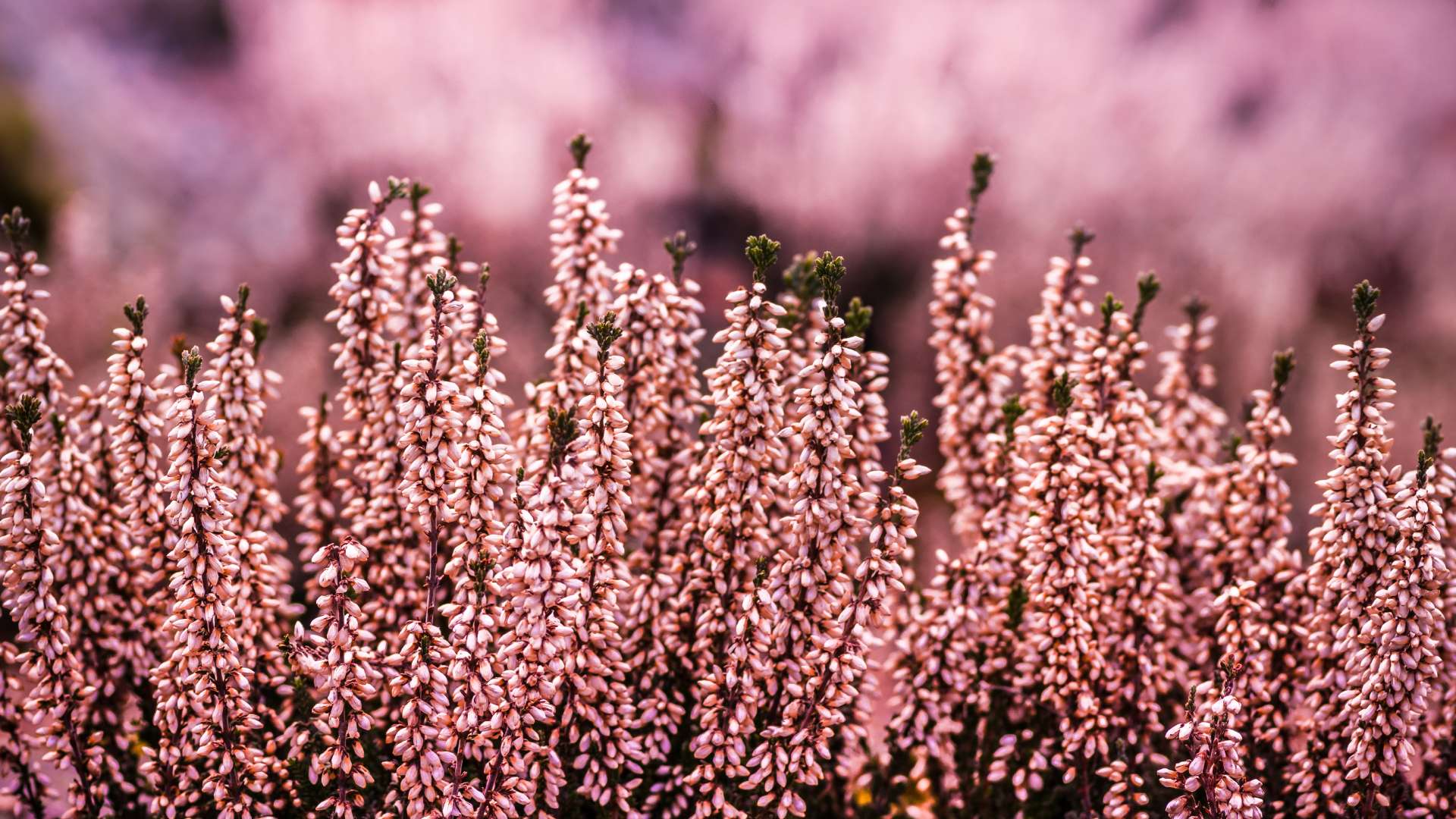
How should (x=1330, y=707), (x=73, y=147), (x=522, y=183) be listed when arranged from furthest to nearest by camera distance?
(x=73, y=147), (x=522, y=183), (x=1330, y=707)

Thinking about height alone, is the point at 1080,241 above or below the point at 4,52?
below

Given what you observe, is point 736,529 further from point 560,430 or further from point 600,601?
point 560,430

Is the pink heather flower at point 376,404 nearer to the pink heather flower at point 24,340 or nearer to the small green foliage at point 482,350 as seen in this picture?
the small green foliage at point 482,350

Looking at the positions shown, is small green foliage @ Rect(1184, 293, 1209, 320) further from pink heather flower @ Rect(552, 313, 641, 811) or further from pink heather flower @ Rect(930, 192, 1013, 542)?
pink heather flower @ Rect(552, 313, 641, 811)

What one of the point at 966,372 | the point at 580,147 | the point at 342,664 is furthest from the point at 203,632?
the point at 966,372

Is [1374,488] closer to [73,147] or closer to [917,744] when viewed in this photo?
[917,744]

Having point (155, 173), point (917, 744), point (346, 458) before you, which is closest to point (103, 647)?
point (346, 458)

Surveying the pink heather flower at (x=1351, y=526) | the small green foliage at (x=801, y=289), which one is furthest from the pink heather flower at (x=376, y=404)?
the pink heather flower at (x=1351, y=526)
